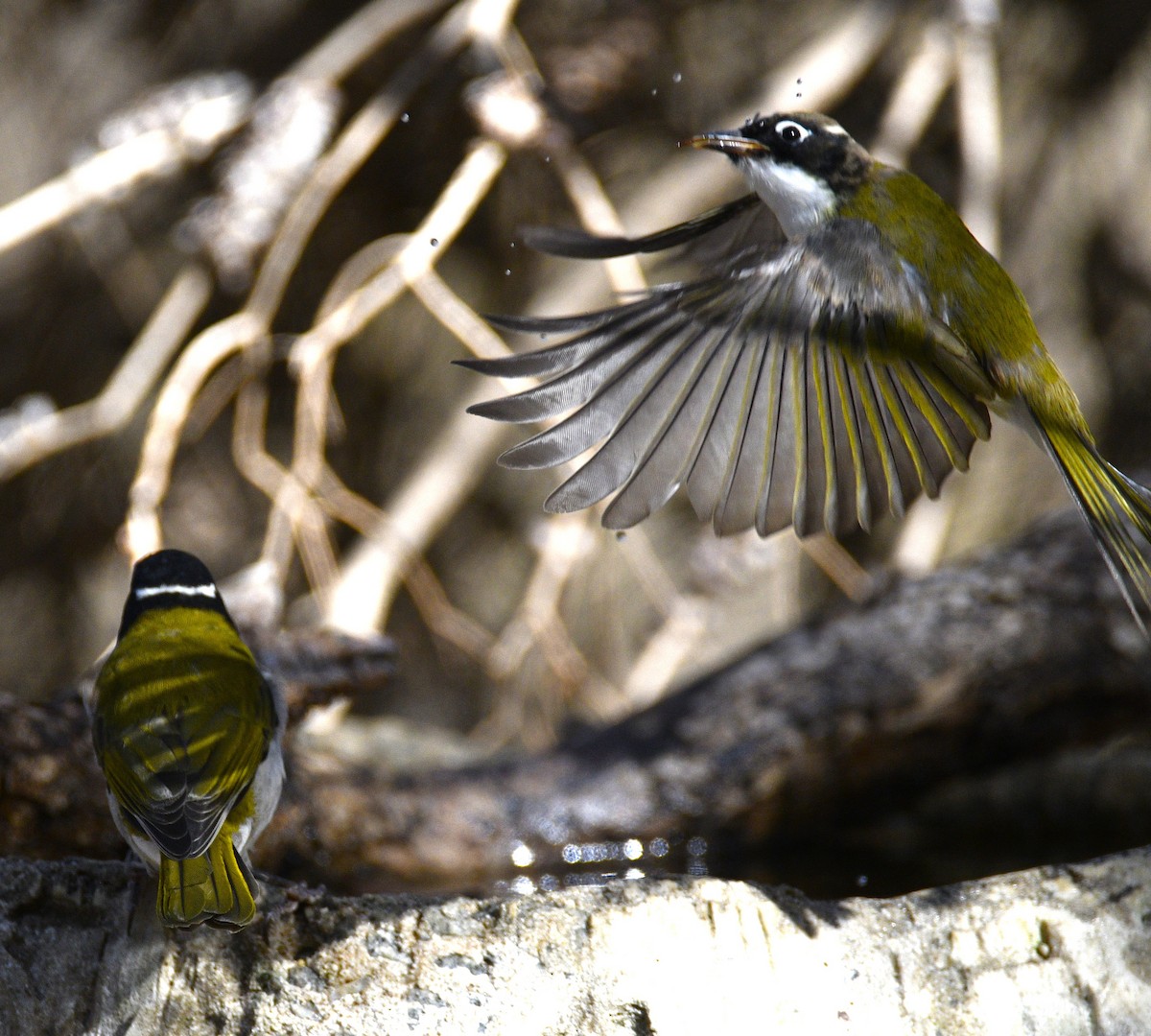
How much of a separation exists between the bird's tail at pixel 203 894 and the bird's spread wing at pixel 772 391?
0.92 m

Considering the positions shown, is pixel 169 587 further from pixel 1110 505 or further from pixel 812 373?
pixel 1110 505

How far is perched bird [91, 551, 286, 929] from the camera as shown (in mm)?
2029

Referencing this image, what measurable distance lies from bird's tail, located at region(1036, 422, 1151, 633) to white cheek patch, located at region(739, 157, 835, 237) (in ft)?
2.32

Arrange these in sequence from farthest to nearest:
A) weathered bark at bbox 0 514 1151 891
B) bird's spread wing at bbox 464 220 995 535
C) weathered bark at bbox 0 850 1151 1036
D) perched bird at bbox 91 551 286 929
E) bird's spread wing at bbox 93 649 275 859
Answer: weathered bark at bbox 0 514 1151 891
bird's spread wing at bbox 464 220 995 535
bird's spread wing at bbox 93 649 275 859
perched bird at bbox 91 551 286 929
weathered bark at bbox 0 850 1151 1036

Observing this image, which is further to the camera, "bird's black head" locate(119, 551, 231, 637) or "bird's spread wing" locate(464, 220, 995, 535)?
"bird's black head" locate(119, 551, 231, 637)

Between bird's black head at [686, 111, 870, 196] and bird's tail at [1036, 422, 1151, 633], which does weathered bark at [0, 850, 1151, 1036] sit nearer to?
bird's tail at [1036, 422, 1151, 633]

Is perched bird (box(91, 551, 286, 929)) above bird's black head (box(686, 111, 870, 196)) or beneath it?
beneath

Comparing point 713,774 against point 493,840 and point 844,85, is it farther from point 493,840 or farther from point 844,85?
point 844,85

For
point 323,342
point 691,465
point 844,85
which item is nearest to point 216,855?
point 691,465

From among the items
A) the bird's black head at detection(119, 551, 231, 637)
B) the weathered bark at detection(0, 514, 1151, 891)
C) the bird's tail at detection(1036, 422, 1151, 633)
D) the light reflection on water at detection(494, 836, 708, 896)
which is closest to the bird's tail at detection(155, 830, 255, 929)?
the bird's black head at detection(119, 551, 231, 637)

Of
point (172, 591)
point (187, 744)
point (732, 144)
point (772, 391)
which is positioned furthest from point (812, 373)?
point (172, 591)

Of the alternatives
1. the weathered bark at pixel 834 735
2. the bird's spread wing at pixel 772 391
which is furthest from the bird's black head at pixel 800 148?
the weathered bark at pixel 834 735

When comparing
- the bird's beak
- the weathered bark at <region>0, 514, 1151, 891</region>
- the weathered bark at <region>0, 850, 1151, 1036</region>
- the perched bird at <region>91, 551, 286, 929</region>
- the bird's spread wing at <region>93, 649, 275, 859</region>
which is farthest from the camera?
the weathered bark at <region>0, 514, 1151, 891</region>

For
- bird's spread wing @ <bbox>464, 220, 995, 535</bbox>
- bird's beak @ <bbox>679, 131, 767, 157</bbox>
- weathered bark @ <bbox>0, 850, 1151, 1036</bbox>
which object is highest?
bird's beak @ <bbox>679, 131, 767, 157</bbox>
